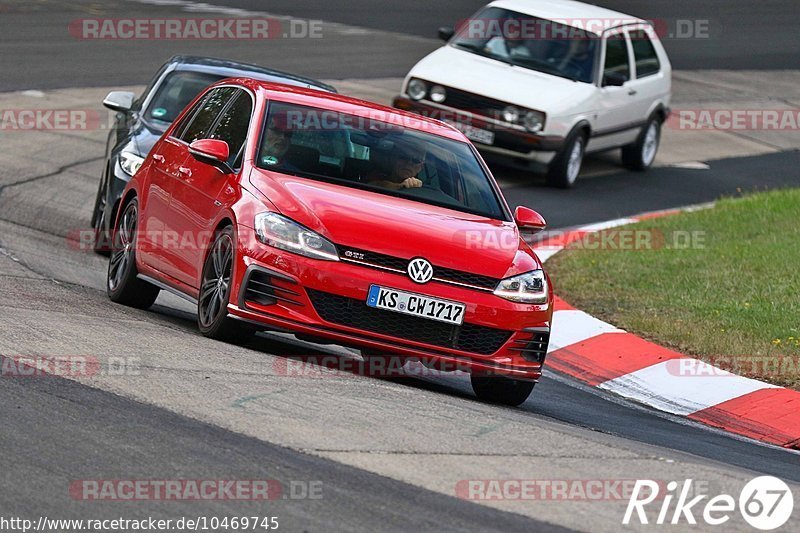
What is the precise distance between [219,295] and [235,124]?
56.4 inches

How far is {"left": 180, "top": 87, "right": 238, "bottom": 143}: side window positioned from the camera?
1005 centimetres

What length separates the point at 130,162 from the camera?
1245 centimetres

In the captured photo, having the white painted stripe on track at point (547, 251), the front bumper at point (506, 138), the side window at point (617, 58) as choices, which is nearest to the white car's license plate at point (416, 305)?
the white painted stripe on track at point (547, 251)

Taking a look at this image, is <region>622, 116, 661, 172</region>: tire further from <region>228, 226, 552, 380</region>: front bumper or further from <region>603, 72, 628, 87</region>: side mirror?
<region>228, 226, 552, 380</region>: front bumper

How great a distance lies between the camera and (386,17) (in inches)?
1231

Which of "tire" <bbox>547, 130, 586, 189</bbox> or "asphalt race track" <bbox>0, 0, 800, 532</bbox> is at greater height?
"asphalt race track" <bbox>0, 0, 800, 532</bbox>

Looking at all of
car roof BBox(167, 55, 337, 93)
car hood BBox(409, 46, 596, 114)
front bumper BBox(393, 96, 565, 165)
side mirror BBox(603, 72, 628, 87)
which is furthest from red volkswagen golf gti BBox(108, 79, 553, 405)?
side mirror BBox(603, 72, 628, 87)

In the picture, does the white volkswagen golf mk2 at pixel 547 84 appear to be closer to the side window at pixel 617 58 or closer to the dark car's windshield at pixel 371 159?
the side window at pixel 617 58

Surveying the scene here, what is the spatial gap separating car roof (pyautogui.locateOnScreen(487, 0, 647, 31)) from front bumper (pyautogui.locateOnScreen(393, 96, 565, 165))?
2.00 meters

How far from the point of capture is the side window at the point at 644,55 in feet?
66.0

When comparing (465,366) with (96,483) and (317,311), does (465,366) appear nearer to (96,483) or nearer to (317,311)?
(317,311)

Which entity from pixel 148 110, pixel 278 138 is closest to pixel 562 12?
pixel 148 110

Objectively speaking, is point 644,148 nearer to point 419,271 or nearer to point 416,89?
point 416,89

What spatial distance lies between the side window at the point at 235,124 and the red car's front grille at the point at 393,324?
1345 millimetres
